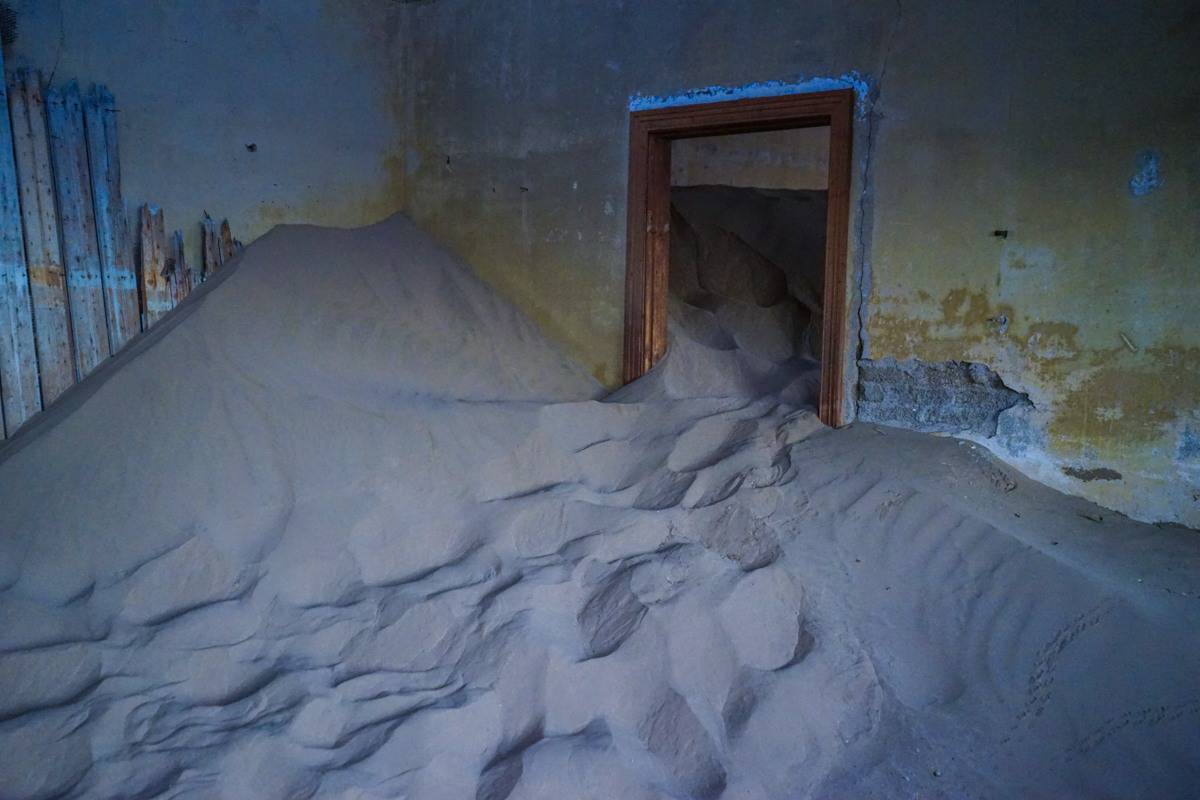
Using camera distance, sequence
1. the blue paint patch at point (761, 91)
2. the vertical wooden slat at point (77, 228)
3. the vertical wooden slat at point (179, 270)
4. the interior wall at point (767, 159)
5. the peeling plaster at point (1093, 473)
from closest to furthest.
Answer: the peeling plaster at point (1093, 473) < the blue paint patch at point (761, 91) < the vertical wooden slat at point (77, 228) < the vertical wooden slat at point (179, 270) < the interior wall at point (767, 159)

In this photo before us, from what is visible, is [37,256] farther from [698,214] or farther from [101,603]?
[698,214]

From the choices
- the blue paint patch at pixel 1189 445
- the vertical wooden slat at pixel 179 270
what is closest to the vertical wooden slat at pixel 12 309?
the vertical wooden slat at pixel 179 270

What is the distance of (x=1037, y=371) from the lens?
376 cm

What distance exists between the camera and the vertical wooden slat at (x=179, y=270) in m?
4.68

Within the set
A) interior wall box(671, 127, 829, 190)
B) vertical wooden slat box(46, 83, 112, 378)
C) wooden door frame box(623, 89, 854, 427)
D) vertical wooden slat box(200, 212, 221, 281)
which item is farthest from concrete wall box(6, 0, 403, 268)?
interior wall box(671, 127, 829, 190)

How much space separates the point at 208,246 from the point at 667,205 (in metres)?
2.76

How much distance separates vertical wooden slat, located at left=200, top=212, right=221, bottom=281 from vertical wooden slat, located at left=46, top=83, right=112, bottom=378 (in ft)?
1.86

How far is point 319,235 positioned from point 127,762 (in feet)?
11.1

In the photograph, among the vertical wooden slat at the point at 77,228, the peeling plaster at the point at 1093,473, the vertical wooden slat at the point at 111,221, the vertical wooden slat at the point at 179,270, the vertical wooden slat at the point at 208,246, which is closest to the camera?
the peeling plaster at the point at 1093,473

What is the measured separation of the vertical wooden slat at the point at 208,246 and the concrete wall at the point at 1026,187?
2.51 m


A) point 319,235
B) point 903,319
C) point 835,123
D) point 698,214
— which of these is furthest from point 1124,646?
point 698,214

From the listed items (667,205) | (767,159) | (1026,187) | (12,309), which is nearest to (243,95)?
(12,309)

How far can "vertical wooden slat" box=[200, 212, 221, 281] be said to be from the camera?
15.9 ft

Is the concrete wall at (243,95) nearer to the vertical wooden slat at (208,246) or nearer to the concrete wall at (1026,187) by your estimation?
the vertical wooden slat at (208,246)
